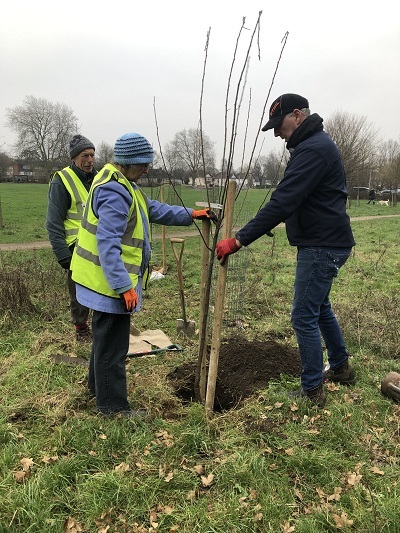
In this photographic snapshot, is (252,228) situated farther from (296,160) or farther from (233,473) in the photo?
(233,473)

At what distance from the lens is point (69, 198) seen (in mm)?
4207

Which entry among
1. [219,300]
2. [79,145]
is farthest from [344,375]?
[79,145]

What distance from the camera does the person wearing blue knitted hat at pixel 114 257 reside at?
8.61 feet

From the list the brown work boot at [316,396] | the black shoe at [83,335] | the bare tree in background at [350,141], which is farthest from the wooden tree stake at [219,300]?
the bare tree in background at [350,141]

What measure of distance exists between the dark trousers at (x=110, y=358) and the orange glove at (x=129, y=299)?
0.63 ft

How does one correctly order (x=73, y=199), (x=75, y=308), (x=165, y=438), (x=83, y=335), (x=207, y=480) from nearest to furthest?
(x=207, y=480) < (x=165, y=438) < (x=73, y=199) < (x=75, y=308) < (x=83, y=335)

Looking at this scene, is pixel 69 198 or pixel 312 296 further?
pixel 69 198

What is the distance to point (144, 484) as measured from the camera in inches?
96.6

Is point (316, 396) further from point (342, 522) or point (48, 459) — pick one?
point (48, 459)

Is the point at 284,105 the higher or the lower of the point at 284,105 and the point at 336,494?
the higher

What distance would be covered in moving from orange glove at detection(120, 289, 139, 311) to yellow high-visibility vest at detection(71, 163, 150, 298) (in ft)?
0.30

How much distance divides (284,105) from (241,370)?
234 cm

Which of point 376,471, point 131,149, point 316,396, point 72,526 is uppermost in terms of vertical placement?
point 131,149

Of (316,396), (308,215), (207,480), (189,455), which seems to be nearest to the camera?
(207,480)
